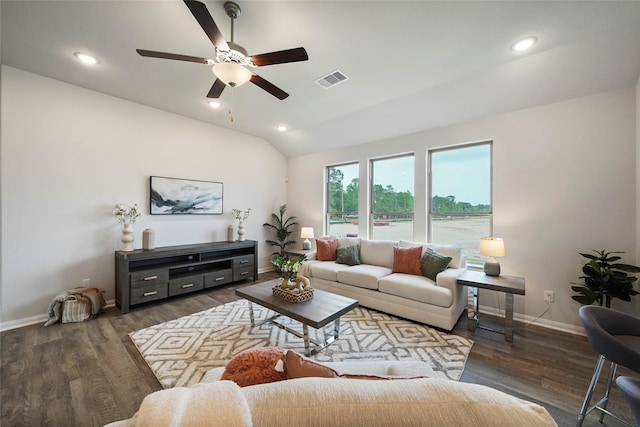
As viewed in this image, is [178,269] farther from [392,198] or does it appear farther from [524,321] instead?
[524,321]

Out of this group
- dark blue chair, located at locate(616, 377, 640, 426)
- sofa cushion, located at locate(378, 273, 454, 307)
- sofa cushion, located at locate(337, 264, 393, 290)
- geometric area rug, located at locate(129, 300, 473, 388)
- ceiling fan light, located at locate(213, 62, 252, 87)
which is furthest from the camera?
sofa cushion, located at locate(337, 264, 393, 290)

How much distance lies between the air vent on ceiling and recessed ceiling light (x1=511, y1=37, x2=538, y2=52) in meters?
1.65

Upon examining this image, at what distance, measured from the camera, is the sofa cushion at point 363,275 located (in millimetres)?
3228

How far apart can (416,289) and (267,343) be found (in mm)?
1778

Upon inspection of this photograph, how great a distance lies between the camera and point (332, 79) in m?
2.94

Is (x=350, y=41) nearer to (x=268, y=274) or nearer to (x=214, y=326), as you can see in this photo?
(x=214, y=326)

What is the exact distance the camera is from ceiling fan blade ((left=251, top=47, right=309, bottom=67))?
1.86 meters

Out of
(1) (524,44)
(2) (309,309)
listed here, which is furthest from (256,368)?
(1) (524,44)

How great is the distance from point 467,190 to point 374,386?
3700mm

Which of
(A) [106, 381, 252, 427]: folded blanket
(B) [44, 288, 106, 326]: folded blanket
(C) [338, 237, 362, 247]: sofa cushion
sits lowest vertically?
(B) [44, 288, 106, 326]: folded blanket

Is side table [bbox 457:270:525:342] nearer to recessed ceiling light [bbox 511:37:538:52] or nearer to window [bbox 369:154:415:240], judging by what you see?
window [bbox 369:154:415:240]

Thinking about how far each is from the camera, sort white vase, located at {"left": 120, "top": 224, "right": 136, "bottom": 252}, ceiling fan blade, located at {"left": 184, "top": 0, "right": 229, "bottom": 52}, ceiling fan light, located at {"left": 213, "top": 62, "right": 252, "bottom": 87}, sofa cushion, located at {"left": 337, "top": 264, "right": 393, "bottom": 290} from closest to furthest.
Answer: ceiling fan blade, located at {"left": 184, "top": 0, "right": 229, "bottom": 52}, ceiling fan light, located at {"left": 213, "top": 62, "right": 252, "bottom": 87}, sofa cushion, located at {"left": 337, "top": 264, "right": 393, "bottom": 290}, white vase, located at {"left": 120, "top": 224, "right": 136, "bottom": 252}

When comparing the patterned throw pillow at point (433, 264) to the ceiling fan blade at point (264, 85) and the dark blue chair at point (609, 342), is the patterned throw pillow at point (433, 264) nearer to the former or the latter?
the dark blue chair at point (609, 342)

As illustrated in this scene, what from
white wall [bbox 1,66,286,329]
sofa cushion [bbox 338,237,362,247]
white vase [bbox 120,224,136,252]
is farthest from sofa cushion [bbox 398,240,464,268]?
white vase [bbox 120,224,136,252]
